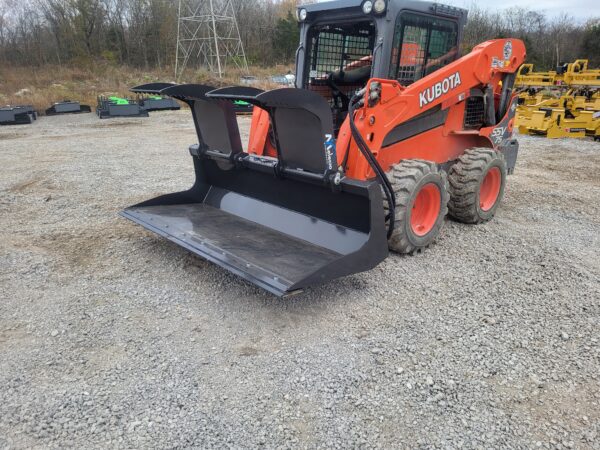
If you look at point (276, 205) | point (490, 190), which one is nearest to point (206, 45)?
point (490, 190)

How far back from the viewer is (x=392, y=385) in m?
2.60

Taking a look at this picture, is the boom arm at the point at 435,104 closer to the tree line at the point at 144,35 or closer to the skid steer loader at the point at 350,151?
the skid steer loader at the point at 350,151

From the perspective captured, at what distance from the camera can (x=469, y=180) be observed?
4777 millimetres

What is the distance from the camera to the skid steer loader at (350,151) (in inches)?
138

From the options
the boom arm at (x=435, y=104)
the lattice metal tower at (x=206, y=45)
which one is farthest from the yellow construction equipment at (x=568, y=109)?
the lattice metal tower at (x=206, y=45)

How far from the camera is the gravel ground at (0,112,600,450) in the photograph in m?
2.30

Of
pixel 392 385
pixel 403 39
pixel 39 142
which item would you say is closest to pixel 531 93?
pixel 403 39

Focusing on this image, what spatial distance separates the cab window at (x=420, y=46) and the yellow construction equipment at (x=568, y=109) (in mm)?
6699

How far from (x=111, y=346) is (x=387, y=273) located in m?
2.10

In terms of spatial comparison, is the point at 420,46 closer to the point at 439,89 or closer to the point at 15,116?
the point at 439,89

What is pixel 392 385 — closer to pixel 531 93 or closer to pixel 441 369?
pixel 441 369

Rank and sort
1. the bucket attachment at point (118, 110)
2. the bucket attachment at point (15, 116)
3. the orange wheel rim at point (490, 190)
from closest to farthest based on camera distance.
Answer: the orange wheel rim at point (490, 190) → the bucket attachment at point (15, 116) → the bucket attachment at point (118, 110)

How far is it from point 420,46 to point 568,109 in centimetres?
906

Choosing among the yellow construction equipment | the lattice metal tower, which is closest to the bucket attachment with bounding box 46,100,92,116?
the lattice metal tower
